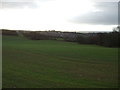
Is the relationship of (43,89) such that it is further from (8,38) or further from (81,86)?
(8,38)

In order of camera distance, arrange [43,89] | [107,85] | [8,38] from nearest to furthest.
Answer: [43,89]
[107,85]
[8,38]

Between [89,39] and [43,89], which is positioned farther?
[89,39]

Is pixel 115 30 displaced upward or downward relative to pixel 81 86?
upward

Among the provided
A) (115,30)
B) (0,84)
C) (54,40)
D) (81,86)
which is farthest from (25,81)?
(115,30)

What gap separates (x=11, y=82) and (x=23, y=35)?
48.7 meters

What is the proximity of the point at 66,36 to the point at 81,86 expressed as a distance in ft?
159

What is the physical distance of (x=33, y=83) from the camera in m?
9.71

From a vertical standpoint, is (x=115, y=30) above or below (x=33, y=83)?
above

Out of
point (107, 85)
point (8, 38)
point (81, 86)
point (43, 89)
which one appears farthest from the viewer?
point (8, 38)

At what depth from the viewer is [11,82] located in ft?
31.8

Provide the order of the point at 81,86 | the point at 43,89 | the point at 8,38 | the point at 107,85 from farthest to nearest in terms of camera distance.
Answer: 1. the point at 8,38
2. the point at 107,85
3. the point at 81,86
4. the point at 43,89

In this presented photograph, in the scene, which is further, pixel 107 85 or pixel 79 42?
pixel 79 42

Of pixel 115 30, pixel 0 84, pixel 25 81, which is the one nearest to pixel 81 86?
pixel 25 81

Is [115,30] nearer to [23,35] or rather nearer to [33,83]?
[23,35]
